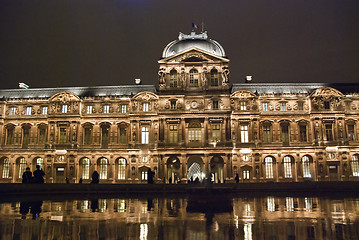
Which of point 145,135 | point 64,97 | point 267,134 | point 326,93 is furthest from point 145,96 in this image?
point 326,93

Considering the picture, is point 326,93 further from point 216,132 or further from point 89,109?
point 89,109

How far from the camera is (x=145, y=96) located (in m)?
52.7

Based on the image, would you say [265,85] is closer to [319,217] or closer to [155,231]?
[319,217]

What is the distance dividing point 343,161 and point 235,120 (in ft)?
57.2

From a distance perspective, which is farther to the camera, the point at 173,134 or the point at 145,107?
the point at 145,107

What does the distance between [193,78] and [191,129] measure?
8.30 meters

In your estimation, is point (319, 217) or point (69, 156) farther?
point (69, 156)

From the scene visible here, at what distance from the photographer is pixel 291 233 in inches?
468

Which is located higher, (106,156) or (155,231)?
(106,156)

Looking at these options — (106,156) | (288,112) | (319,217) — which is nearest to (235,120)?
(288,112)

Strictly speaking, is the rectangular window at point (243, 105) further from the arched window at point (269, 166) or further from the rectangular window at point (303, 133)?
the rectangular window at point (303, 133)

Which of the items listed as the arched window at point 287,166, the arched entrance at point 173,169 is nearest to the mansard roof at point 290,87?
the arched window at point 287,166

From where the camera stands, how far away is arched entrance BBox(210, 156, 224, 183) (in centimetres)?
4988

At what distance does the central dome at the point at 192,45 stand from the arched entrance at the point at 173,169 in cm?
1733
